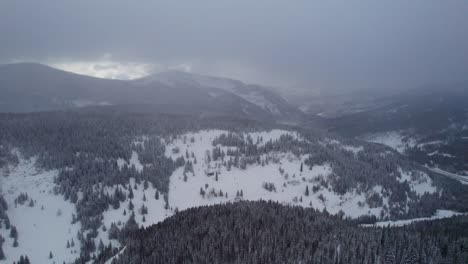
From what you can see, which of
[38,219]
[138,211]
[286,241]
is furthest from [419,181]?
[38,219]

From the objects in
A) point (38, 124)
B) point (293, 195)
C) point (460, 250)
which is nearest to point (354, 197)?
point (293, 195)

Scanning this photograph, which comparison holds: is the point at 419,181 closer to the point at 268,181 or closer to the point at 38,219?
the point at 268,181

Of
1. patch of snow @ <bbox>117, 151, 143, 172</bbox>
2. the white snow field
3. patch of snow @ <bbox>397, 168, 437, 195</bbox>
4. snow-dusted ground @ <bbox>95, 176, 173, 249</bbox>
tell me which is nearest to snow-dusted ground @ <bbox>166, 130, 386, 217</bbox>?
the white snow field

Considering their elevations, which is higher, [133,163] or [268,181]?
[133,163]

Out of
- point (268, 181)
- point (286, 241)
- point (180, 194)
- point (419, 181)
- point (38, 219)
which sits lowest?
point (38, 219)

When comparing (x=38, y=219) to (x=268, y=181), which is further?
(x=268, y=181)

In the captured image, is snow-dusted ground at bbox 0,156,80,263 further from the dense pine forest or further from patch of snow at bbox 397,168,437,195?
patch of snow at bbox 397,168,437,195

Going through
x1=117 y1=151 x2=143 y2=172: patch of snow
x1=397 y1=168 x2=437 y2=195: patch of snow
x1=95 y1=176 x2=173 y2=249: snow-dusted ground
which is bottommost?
x1=95 y1=176 x2=173 y2=249: snow-dusted ground

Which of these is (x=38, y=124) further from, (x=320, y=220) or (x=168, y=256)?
(x=320, y=220)
